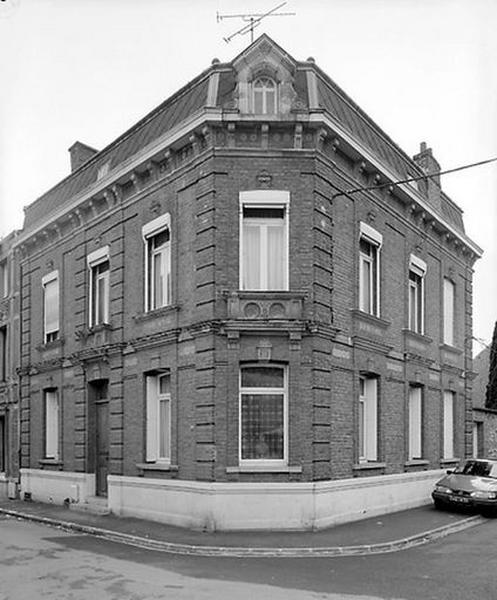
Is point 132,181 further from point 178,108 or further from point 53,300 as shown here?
point 53,300

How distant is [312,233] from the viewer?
15516mm

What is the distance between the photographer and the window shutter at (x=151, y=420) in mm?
17344

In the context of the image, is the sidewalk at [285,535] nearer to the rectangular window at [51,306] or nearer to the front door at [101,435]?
the front door at [101,435]

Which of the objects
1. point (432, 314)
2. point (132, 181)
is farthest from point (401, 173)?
point (132, 181)

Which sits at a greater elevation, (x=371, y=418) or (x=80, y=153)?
(x=80, y=153)

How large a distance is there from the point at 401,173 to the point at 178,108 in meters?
6.41

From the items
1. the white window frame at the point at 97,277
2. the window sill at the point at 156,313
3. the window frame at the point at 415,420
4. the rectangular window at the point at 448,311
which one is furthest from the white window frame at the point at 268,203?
the rectangular window at the point at 448,311

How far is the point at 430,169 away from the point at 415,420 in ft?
26.1

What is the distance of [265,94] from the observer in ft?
51.8

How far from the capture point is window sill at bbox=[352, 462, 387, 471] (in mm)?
16641

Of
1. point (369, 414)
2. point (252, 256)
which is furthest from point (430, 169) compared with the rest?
point (252, 256)

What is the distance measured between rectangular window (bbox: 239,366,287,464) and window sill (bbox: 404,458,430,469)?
5431 mm

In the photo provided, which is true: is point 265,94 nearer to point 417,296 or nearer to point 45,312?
point 417,296

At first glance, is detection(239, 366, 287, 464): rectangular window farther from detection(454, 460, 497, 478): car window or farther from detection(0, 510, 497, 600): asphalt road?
detection(454, 460, 497, 478): car window
